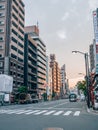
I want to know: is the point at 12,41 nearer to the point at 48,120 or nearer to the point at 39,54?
A: the point at 39,54

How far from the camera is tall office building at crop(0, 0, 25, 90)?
73.7 m

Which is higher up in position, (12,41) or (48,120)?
(12,41)

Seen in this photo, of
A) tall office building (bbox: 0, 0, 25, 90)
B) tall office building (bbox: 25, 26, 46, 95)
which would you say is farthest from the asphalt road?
tall office building (bbox: 25, 26, 46, 95)

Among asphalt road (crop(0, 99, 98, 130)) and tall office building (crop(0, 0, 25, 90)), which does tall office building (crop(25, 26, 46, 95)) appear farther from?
asphalt road (crop(0, 99, 98, 130))

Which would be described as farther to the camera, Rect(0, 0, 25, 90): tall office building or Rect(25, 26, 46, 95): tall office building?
Rect(25, 26, 46, 95): tall office building

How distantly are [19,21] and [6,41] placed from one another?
14.9 meters

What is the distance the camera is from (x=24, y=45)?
9512 centimetres

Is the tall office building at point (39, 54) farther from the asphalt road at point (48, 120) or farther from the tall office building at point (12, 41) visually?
the asphalt road at point (48, 120)

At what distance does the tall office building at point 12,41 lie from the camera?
7369cm

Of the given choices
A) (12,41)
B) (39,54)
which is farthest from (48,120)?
(39,54)

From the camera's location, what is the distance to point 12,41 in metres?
76.8

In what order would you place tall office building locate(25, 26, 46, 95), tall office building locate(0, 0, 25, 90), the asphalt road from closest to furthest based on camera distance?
the asphalt road
tall office building locate(0, 0, 25, 90)
tall office building locate(25, 26, 46, 95)

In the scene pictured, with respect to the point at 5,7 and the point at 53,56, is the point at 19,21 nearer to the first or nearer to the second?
the point at 5,7

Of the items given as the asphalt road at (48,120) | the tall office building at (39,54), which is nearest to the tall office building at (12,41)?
the tall office building at (39,54)
